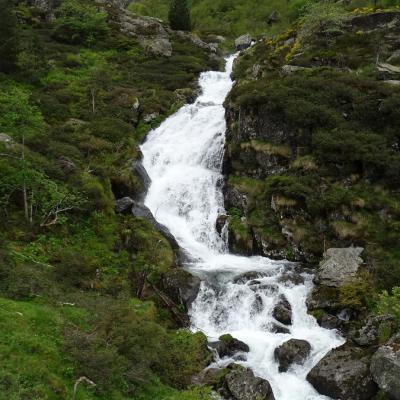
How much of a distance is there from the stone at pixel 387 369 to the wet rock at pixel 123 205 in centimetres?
1585

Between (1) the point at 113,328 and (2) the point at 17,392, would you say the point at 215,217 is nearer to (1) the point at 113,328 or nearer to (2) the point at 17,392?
(1) the point at 113,328

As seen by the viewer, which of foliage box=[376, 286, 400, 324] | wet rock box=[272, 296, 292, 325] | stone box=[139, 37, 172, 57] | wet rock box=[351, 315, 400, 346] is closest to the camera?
foliage box=[376, 286, 400, 324]

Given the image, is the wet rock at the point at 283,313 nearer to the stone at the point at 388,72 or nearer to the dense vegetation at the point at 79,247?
the dense vegetation at the point at 79,247

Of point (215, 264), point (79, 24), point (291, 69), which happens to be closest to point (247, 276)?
point (215, 264)

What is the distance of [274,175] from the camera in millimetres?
28016

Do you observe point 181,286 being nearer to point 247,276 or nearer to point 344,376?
point 247,276

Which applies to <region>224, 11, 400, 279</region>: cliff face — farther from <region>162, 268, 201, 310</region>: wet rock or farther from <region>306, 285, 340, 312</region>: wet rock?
<region>162, 268, 201, 310</region>: wet rock

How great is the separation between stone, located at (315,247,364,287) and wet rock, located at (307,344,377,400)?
13.7 ft

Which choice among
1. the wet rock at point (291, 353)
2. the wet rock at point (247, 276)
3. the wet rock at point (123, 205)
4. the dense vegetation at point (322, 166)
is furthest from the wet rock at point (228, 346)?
the wet rock at point (123, 205)

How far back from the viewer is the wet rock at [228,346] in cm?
1778

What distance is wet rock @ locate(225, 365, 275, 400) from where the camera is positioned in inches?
587

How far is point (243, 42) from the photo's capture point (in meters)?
67.4

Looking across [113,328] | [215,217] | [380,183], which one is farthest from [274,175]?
[113,328]

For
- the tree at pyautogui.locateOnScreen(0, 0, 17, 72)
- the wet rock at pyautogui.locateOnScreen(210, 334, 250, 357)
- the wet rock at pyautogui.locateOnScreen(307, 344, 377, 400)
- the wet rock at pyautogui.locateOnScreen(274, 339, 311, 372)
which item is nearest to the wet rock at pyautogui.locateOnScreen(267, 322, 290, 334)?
the wet rock at pyautogui.locateOnScreen(274, 339, 311, 372)
